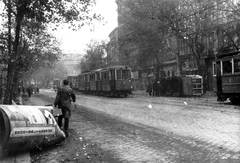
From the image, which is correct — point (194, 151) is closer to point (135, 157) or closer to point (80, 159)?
point (135, 157)

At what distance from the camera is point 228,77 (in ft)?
54.7

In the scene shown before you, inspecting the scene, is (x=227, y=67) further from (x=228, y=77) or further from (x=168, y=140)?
(x=168, y=140)

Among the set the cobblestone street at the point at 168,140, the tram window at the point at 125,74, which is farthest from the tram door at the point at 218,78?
the tram window at the point at 125,74

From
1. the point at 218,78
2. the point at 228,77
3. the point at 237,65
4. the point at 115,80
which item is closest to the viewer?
the point at 237,65

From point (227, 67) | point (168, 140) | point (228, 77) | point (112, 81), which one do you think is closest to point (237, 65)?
point (227, 67)

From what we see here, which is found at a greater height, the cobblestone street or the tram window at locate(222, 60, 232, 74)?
the tram window at locate(222, 60, 232, 74)

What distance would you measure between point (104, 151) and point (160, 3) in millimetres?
25112

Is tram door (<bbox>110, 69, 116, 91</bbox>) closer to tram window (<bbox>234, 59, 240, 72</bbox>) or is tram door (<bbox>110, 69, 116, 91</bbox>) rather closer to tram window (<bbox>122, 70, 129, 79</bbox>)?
tram window (<bbox>122, 70, 129, 79</bbox>)

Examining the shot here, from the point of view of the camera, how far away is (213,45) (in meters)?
34.9

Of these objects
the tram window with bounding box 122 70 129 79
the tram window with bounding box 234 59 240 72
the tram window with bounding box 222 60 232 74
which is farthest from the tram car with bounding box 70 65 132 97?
the tram window with bounding box 234 59 240 72

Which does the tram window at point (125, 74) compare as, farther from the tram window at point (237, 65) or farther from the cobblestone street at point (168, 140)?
the cobblestone street at point (168, 140)

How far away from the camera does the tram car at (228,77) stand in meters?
16.1

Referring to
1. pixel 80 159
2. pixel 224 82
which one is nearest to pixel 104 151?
pixel 80 159

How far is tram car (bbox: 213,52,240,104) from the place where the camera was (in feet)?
52.8
